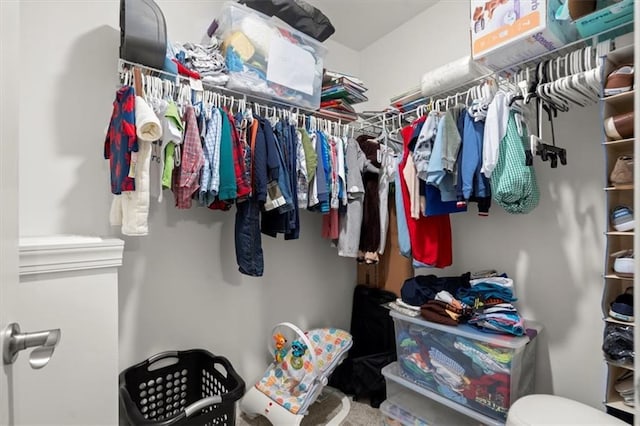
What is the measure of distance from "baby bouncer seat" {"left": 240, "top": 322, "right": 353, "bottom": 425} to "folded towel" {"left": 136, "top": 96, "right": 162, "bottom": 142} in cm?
113

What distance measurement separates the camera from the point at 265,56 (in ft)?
5.16

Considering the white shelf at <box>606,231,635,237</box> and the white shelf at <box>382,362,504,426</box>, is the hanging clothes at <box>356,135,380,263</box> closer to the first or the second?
the white shelf at <box>382,362,504,426</box>

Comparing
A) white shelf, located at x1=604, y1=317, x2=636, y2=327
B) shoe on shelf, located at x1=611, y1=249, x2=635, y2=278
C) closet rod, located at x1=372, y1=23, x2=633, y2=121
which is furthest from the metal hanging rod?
white shelf, located at x1=604, y1=317, x2=636, y2=327

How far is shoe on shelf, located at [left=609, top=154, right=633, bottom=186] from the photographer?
3.65ft

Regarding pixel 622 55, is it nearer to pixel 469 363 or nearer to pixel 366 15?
pixel 469 363

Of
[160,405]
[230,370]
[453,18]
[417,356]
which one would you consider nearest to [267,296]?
[230,370]

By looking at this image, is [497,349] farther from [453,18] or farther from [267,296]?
[453,18]

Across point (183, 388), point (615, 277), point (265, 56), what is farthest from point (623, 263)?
point (183, 388)

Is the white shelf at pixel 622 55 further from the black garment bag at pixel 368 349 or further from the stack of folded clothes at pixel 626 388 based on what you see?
the black garment bag at pixel 368 349

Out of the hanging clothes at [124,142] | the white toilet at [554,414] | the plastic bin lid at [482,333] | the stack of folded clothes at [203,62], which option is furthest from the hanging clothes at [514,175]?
the hanging clothes at [124,142]

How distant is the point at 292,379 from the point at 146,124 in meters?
1.45

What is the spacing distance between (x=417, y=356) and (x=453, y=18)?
6.77 feet

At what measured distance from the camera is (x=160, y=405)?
1.53 meters

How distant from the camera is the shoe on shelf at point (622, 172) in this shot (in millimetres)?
1113
